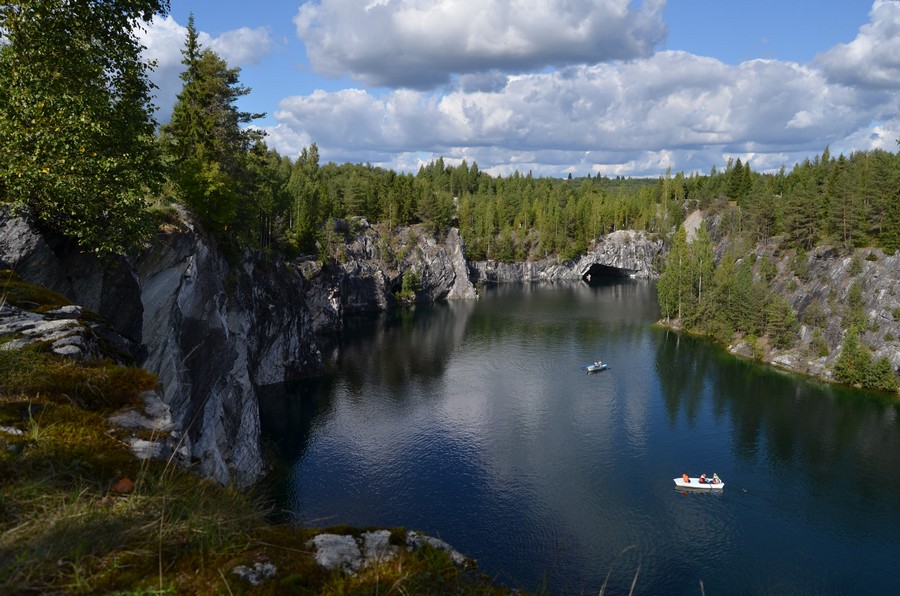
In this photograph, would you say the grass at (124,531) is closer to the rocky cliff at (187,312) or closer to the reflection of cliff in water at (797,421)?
the rocky cliff at (187,312)

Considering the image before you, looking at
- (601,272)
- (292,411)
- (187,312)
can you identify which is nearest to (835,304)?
(292,411)

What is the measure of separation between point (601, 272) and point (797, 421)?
131 m

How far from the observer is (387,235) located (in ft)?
425

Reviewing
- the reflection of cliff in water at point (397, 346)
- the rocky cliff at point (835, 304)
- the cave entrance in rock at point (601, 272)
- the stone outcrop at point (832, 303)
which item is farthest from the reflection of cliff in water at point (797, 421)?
the cave entrance in rock at point (601, 272)

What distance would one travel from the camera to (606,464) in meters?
46.3

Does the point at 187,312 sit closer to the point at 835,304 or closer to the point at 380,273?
the point at 835,304

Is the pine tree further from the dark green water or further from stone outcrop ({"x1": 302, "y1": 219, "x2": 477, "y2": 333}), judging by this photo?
stone outcrop ({"x1": 302, "y1": 219, "x2": 477, "y2": 333})

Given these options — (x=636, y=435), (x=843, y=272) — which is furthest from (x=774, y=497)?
(x=843, y=272)

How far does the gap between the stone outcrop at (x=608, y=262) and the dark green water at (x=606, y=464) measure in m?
88.2

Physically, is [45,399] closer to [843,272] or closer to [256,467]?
[256,467]

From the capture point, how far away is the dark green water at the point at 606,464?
34562 mm

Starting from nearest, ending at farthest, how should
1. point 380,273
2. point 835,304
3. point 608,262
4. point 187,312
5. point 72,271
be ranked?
point 72,271, point 187,312, point 835,304, point 380,273, point 608,262

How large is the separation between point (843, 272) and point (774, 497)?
2206 inches

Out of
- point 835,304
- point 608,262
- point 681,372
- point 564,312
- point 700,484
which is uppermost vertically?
point 608,262
